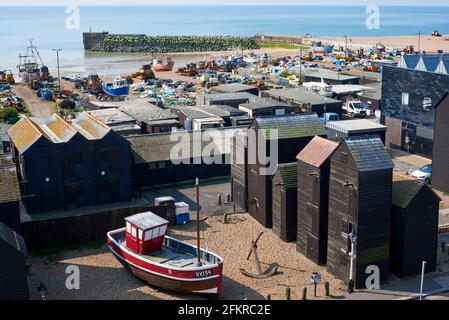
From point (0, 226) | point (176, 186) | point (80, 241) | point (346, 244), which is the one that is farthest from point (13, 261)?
point (176, 186)

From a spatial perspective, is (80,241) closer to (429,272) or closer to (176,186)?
(176,186)

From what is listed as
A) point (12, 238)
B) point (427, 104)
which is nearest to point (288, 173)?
point (12, 238)

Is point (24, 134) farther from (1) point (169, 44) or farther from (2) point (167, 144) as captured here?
(1) point (169, 44)

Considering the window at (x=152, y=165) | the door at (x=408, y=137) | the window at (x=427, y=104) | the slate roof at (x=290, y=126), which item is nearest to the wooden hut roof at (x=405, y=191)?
the slate roof at (x=290, y=126)

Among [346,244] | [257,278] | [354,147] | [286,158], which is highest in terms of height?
[354,147]

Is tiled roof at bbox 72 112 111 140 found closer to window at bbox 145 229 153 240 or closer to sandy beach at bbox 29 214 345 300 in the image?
sandy beach at bbox 29 214 345 300

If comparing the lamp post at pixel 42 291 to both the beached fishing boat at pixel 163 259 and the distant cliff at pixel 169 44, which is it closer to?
the beached fishing boat at pixel 163 259
